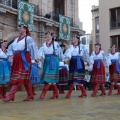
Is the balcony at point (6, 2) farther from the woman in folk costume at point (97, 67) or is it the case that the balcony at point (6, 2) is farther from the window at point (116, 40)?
the window at point (116, 40)

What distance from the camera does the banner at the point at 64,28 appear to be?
18734mm

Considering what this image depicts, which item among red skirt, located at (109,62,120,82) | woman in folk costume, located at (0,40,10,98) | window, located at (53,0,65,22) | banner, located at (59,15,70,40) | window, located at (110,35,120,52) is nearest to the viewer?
woman in folk costume, located at (0,40,10,98)

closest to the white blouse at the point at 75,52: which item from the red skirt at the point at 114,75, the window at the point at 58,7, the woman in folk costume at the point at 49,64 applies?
the woman in folk costume at the point at 49,64

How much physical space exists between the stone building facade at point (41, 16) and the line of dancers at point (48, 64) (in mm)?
5849

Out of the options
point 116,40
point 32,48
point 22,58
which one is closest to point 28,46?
point 32,48

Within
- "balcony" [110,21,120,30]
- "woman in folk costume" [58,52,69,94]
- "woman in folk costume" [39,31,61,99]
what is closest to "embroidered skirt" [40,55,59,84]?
"woman in folk costume" [39,31,61,99]

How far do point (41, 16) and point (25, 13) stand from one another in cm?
181

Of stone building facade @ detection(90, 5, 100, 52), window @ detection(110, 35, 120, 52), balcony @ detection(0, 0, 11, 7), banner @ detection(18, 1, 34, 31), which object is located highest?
stone building facade @ detection(90, 5, 100, 52)

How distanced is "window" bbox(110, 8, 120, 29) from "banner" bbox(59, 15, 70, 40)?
4.66 meters

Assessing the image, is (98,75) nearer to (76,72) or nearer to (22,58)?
(76,72)

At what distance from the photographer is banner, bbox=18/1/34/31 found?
1540 centimetres

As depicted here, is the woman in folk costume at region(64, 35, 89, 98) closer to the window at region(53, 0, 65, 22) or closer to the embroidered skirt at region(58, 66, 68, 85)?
the embroidered skirt at region(58, 66, 68, 85)

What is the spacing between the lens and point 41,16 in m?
17.3

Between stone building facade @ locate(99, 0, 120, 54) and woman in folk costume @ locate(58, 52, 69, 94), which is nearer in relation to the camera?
woman in folk costume @ locate(58, 52, 69, 94)
